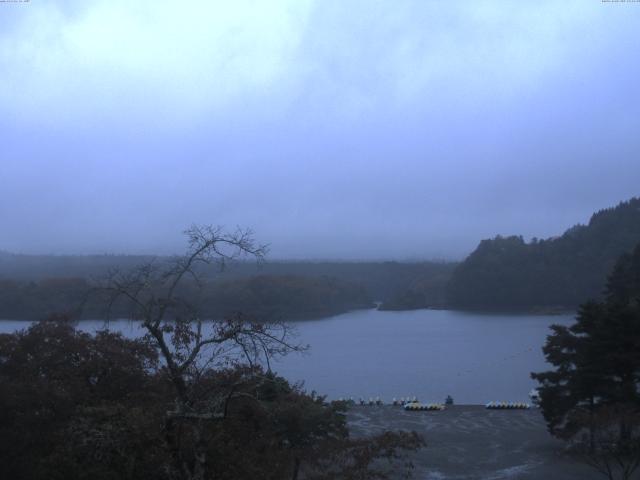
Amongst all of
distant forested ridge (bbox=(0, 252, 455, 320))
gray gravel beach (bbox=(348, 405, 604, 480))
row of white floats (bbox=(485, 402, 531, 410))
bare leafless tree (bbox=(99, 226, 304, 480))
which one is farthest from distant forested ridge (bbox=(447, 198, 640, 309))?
bare leafless tree (bbox=(99, 226, 304, 480))

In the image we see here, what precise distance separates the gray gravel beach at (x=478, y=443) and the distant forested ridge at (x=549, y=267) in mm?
29152

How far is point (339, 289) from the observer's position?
43.3m

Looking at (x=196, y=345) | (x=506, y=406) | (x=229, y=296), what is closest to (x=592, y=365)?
(x=506, y=406)

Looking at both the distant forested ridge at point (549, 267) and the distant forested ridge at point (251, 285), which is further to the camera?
the distant forested ridge at point (549, 267)

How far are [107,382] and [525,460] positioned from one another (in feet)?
26.2

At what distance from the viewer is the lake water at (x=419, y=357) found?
69.8 ft

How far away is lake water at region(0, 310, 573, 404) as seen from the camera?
21.3 metres

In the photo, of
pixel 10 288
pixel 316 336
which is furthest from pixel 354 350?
pixel 10 288

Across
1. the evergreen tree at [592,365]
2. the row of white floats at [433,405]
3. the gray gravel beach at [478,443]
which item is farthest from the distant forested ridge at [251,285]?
the evergreen tree at [592,365]

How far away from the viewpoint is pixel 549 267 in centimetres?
4725

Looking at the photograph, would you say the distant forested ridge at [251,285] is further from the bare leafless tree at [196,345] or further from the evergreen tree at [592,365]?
the evergreen tree at [592,365]

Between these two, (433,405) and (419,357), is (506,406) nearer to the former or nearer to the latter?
(433,405)

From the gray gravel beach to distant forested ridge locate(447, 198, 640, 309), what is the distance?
29152 mm

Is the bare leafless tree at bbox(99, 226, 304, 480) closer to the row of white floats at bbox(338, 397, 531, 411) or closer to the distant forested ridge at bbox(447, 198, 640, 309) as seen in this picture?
the row of white floats at bbox(338, 397, 531, 411)
